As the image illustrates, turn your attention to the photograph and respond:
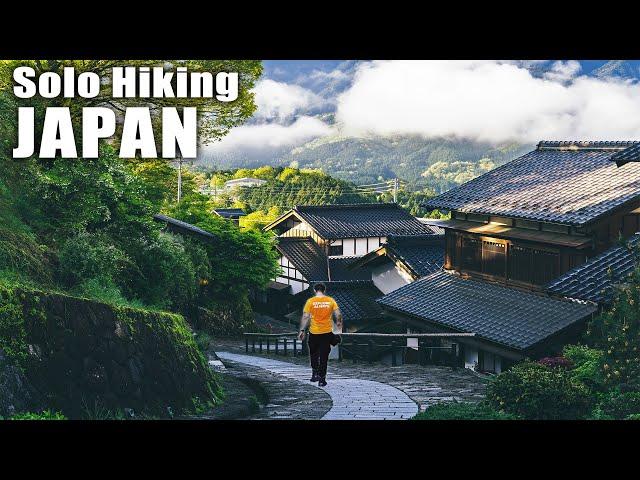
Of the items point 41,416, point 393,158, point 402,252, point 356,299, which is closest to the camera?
point 41,416

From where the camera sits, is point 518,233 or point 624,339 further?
point 518,233

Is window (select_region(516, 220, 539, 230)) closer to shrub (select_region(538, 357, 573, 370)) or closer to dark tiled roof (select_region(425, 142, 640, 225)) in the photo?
dark tiled roof (select_region(425, 142, 640, 225))

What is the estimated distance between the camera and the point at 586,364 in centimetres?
1346

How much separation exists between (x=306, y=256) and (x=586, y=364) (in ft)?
74.4

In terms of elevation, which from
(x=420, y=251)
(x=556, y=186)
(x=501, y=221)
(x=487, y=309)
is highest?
(x=556, y=186)

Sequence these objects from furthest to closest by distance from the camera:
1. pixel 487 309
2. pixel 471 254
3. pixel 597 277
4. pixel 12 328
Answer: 1. pixel 471 254
2. pixel 487 309
3. pixel 597 277
4. pixel 12 328

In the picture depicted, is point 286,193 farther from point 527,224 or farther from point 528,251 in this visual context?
point 528,251

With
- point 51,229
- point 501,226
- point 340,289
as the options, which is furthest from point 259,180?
point 51,229

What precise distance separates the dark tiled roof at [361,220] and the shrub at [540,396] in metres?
23.1

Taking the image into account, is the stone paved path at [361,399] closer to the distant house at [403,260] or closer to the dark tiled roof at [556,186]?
the dark tiled roof at [556,186]

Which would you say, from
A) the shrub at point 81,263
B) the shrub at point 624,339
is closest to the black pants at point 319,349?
the shrub at point 624,339

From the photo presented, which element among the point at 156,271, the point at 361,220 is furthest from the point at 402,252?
the point at 361,220

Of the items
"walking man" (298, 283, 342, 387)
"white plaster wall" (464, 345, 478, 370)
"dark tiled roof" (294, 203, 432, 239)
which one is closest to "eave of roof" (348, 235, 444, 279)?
"white plaster wall" (464, 345, 478, 370)

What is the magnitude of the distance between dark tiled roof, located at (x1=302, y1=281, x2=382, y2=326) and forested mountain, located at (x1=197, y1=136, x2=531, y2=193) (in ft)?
159
